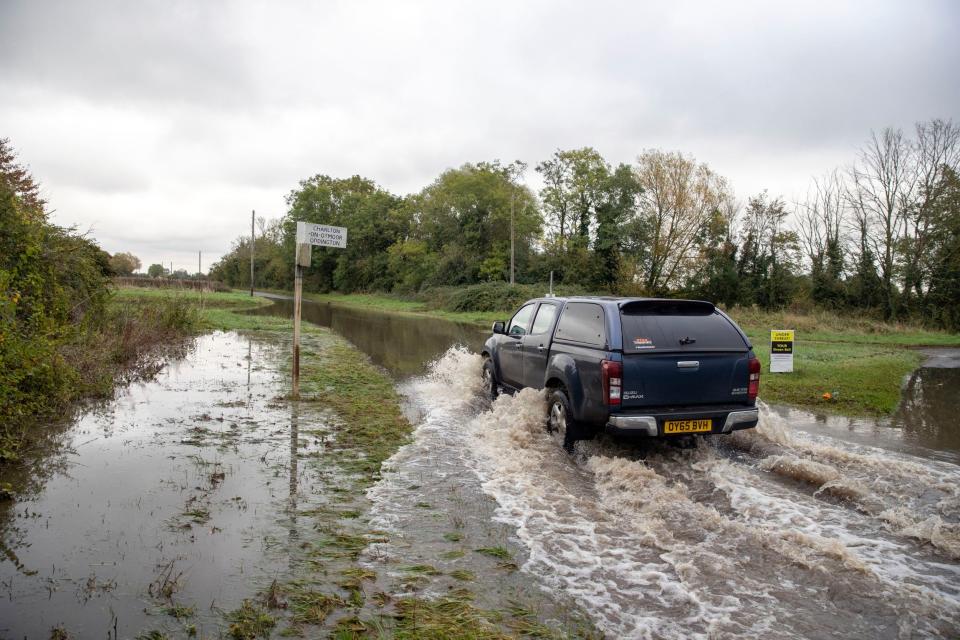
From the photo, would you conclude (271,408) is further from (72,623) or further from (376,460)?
(72,623)

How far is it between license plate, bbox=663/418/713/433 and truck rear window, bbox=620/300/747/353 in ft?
2.52

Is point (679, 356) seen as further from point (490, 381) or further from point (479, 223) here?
point (479, 223)

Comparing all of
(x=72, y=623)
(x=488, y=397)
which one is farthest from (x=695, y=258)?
(x=72, y=623)

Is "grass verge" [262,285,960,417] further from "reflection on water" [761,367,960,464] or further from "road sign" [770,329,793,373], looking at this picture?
"reflection on water" [761,367,960,464]

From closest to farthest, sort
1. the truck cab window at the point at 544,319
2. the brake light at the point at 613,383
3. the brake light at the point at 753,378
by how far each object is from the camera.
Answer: the brake light at the point at 613,383 → the brake light at the point at 753,378 → the truck cab window at the point at 544,319

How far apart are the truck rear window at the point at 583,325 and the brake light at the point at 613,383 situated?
1.13 feet

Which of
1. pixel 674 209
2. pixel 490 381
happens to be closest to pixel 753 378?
pixel 490 381

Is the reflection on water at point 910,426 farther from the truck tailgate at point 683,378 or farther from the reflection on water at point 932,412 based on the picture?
the truck tailgate at point 683,378

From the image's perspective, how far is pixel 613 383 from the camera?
19.7 feet

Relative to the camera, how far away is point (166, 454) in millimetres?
6238

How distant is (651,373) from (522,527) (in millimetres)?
2270

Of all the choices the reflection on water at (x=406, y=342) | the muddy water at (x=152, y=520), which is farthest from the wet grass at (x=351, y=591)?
the reflection on water at (x=406, y=342)

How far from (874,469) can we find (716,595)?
3734 millimetres

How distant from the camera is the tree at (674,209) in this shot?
118ft
